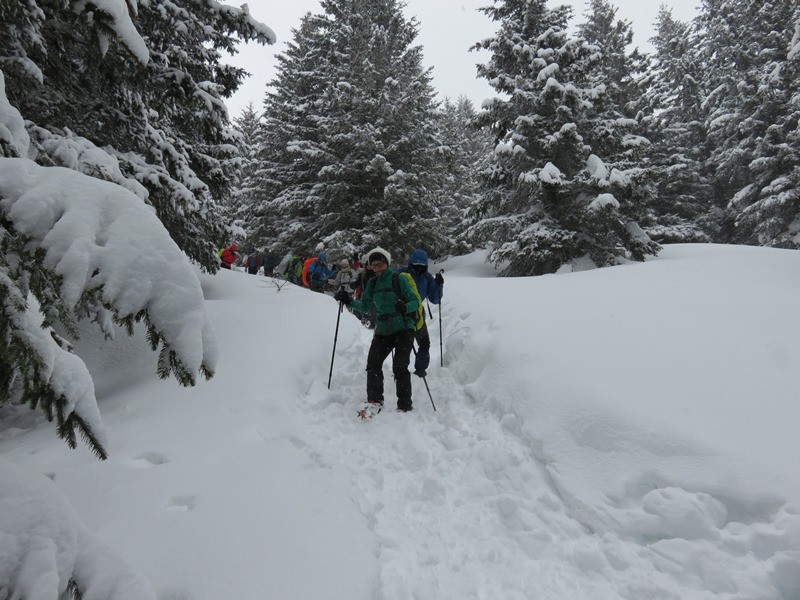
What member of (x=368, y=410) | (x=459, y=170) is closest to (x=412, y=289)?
(x=368, y=410)

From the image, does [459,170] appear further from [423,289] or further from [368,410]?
[368,410]

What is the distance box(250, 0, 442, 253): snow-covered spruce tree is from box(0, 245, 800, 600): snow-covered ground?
960 cm

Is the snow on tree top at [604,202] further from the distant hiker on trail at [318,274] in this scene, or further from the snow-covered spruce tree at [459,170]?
the distant hiker on trail at [318,274]

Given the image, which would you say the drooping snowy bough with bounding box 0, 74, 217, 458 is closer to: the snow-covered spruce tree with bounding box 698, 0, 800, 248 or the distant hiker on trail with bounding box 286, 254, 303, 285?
the distant hiker on trail with bounding box 286, 254, 303, 285

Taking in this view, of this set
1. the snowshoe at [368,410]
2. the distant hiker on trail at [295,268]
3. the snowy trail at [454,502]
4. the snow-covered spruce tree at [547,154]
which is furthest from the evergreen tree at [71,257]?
the snow-covered spruce tree at [547,154]

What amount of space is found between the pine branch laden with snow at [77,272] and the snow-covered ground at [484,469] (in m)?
0.60

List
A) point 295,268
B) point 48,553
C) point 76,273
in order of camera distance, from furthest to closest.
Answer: point 295,268, point 76,273, point 48,553

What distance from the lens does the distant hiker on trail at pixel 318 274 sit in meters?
14.0

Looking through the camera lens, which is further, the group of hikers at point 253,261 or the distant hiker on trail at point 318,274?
the group of hikers at point 253,261

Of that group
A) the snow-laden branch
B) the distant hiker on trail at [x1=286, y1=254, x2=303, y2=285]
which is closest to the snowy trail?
the snow-laden branch

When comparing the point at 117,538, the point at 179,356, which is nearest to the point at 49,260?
the point at 179,356

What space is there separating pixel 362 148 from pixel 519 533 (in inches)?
566

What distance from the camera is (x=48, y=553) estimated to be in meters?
1.14

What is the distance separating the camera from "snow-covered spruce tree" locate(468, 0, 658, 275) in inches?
538
